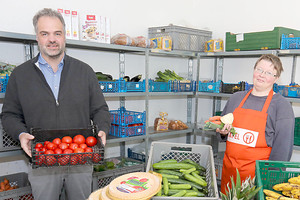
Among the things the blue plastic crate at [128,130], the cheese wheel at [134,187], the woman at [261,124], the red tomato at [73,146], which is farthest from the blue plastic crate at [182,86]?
the cheese wheel at [134,187]

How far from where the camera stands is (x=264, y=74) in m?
2.21

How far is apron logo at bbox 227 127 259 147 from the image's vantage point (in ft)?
7.49

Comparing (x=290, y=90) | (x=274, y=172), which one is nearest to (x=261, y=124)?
(x=274, y=172)

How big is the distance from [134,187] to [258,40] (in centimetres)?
294

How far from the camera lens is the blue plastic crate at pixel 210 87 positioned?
4016mm

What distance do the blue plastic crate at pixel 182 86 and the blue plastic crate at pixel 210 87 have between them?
128mm

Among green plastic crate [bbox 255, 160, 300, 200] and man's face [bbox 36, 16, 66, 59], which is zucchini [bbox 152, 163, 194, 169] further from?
man's face [bbox 36, 16, 66, 59]

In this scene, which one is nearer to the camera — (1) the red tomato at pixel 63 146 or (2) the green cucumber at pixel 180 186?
(2) the green cucumber at pixel 180 186

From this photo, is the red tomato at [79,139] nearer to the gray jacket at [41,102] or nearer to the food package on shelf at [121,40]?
the gray jacket at [41,102]

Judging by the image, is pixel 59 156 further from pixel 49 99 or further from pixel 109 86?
pixel 109 86

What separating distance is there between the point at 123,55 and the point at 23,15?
1.45 m

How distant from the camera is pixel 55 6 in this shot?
333 centimetres

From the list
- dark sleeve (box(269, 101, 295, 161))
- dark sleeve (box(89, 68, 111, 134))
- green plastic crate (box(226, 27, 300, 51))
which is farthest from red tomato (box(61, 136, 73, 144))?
green plastic crate (box(226, 27, 300, 51))

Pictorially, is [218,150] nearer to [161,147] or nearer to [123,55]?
[123,55]
